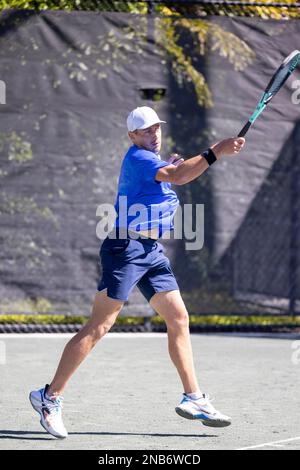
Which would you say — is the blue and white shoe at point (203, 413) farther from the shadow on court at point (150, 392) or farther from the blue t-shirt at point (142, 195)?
the blue t-shirt at point (142, 195)

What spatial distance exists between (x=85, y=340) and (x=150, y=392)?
1.62 metres

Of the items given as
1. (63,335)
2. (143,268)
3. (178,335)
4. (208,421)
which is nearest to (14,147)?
(63,335)

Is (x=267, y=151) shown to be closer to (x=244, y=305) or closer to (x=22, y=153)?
(x=244, y=305)

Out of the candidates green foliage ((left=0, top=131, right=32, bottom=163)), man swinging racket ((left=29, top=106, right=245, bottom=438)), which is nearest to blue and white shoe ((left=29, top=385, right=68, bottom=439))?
man swinging racket ((left=29, top=106, right=245, bottom=438))

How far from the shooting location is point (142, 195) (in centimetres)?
675

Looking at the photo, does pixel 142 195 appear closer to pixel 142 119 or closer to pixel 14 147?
pixel 142 119

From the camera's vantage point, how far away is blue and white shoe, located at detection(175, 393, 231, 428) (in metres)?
6.73

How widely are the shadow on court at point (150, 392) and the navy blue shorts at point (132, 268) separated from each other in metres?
0.77

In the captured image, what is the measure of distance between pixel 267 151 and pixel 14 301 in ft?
8.82

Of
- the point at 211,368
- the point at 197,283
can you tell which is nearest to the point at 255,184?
the point at 197,283

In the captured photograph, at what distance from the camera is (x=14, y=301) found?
10945 millimetres

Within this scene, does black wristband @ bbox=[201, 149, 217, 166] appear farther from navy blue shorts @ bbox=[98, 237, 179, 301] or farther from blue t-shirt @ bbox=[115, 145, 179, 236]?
navy blue shorts @ bbox=[98, 237, 179, 301]

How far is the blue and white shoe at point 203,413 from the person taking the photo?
22.1 feet

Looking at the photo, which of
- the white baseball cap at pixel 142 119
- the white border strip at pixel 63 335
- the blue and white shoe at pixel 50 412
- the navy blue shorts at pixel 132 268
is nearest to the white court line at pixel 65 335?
the white border strip at pixel 63 335
